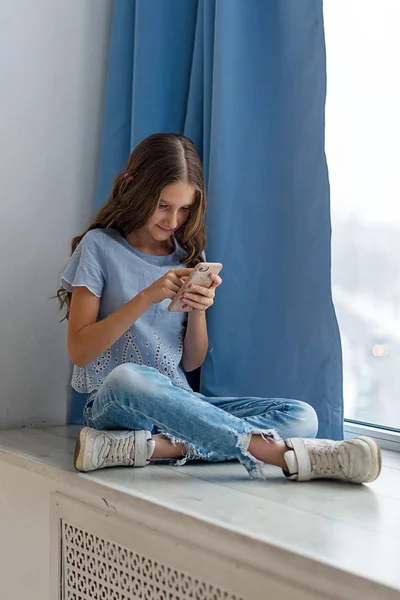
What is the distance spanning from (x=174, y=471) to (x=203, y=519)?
0.31 meters

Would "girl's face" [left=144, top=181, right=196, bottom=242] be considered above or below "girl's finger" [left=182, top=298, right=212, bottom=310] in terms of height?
above

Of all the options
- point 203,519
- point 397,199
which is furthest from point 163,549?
point 397,199

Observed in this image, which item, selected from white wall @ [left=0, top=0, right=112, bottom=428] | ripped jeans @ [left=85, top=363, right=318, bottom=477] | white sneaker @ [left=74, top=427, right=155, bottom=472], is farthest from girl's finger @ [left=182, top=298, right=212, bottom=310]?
white wall @ [left=0, top=0, right=112, bottom=428]

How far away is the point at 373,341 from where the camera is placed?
1589 millimetres

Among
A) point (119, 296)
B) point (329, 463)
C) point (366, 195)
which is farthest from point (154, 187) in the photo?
point (329, 463)

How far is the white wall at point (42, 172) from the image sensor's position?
1.66 metres

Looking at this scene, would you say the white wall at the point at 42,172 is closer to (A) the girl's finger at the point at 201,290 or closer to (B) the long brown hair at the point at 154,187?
(B) the long brown hair at the point at 154,187

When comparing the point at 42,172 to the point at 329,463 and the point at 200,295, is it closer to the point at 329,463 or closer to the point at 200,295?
the point at 200,295

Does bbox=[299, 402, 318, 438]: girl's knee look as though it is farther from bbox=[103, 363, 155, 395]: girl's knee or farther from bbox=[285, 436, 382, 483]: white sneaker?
bbox=[103, 363, 155, 395]: girl's knee

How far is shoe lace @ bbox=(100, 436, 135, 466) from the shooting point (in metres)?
1.28

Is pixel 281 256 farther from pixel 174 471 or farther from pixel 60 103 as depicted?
pixel 60 103

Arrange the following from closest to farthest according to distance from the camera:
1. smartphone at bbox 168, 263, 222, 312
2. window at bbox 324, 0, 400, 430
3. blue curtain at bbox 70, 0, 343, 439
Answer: smartphone at bbox 168, 263, 222, 312
blue curtain at bbox 70, 0, 343, 439
window at bbox 324, 0, 400, 430

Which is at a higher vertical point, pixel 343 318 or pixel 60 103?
pixel 60 103

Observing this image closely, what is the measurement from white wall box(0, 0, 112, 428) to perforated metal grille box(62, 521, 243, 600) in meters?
0.49
